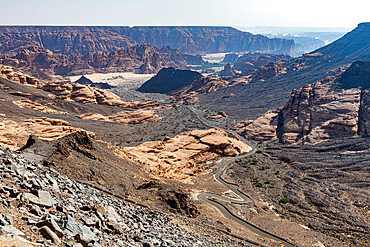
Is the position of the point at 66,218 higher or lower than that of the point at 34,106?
higher

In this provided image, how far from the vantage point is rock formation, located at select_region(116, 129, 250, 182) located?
41000 mm

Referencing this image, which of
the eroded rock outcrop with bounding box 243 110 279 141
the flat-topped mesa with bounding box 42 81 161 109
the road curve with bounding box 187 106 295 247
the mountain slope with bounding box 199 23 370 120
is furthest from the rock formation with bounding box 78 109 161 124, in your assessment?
the road curve with bounding box 187 106 295 247

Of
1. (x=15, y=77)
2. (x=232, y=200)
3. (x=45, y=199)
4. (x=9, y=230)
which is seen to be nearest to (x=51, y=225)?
(x=9, y=230)

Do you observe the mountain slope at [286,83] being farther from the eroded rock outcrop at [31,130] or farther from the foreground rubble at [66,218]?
the foreground rubble at [66,218]

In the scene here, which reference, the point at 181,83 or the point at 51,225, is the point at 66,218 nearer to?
the point at 51,225

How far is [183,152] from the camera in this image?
163 ft

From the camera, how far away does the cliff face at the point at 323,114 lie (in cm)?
6244

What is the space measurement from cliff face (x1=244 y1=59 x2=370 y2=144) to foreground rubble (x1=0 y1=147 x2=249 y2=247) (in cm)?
5367

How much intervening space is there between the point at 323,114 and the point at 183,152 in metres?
39.4

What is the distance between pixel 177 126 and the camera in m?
81.0

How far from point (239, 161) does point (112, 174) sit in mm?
32432

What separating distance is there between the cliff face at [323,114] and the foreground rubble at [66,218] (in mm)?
53670

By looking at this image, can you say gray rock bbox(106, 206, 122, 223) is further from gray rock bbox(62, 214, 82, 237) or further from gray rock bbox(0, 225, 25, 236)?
gray rock bbox(0, 225, 25, 236)

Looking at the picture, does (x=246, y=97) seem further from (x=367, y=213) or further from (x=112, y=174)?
(x=112, y=174)
